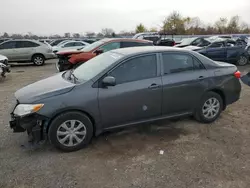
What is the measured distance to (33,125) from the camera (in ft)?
10.7

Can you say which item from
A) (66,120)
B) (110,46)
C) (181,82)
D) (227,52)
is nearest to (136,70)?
(181,82)

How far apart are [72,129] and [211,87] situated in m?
2.70

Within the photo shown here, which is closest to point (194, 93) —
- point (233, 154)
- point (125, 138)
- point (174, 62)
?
point (174, 62)

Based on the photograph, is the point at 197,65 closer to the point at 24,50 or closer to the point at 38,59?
the point at 38,59

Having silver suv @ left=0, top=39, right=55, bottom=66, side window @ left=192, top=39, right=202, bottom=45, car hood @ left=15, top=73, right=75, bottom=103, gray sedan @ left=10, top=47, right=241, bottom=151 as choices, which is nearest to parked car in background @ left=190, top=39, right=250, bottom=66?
side window @ left=192, top=39, right=202, bottom=45

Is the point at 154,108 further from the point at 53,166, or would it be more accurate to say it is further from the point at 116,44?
the point at 116,44

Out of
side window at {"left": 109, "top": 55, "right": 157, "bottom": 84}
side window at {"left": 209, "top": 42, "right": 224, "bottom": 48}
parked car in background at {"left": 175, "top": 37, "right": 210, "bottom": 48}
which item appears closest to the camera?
side window at {"left": 109, "top": 55, "right": 157, "bottom": 84}

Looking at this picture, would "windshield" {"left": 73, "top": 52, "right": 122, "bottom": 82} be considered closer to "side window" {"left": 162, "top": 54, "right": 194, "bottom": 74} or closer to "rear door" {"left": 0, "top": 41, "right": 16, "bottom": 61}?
"side window" {"left": 162, "top": 54, "right": 194, "bottom": 74}

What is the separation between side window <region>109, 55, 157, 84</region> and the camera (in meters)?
3.65

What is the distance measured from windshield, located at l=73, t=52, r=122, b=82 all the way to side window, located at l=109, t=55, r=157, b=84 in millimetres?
204

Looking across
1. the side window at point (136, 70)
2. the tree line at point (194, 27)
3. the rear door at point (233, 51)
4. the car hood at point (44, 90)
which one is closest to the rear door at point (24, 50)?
the car hood at point (44, 90)

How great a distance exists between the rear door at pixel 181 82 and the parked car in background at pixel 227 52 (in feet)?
25.5

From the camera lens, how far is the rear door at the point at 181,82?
12.9 ft

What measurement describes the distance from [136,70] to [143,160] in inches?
57.8
